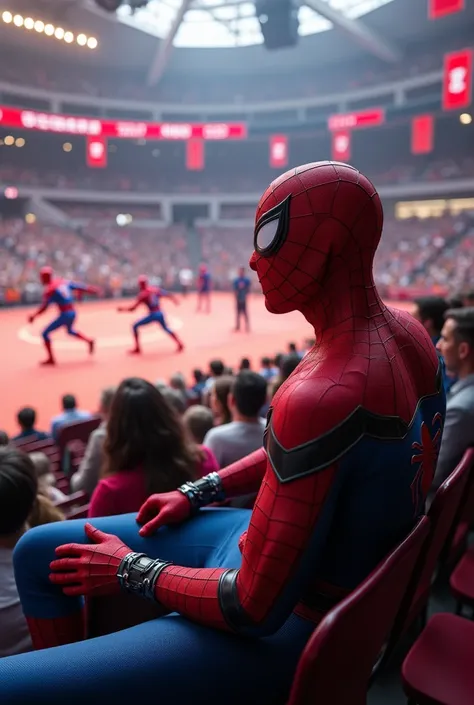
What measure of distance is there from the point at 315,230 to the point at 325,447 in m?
0.48

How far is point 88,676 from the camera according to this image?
1.18m

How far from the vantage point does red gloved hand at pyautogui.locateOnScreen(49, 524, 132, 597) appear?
4.61 ft

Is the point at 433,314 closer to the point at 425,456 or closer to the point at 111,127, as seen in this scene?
the point at 425,456

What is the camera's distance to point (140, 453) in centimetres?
232

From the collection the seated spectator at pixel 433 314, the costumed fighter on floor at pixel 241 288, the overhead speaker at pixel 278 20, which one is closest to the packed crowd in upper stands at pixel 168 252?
the costumed fighter on floor at pixel 241 288

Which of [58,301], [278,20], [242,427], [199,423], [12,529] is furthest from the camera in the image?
[278,20]

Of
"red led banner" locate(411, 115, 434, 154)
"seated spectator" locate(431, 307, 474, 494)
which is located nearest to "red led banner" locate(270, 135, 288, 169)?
"red led banner" locate(411, 115, 434, 154)

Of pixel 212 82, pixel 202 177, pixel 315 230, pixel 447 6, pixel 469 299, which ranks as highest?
pixel 212 82

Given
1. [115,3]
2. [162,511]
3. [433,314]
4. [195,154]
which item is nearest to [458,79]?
[115,3]

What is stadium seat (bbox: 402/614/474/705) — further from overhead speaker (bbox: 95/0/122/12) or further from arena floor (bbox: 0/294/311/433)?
overhead speaker (bbox: 95/0/122/12)

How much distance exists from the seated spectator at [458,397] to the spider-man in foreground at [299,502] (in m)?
1.18

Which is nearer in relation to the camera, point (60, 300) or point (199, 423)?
point (199, 423)

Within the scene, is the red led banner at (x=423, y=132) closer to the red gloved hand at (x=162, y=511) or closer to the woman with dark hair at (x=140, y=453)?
the woman with dark hair at (x=140, y=453)

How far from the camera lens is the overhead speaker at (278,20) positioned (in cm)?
1275
